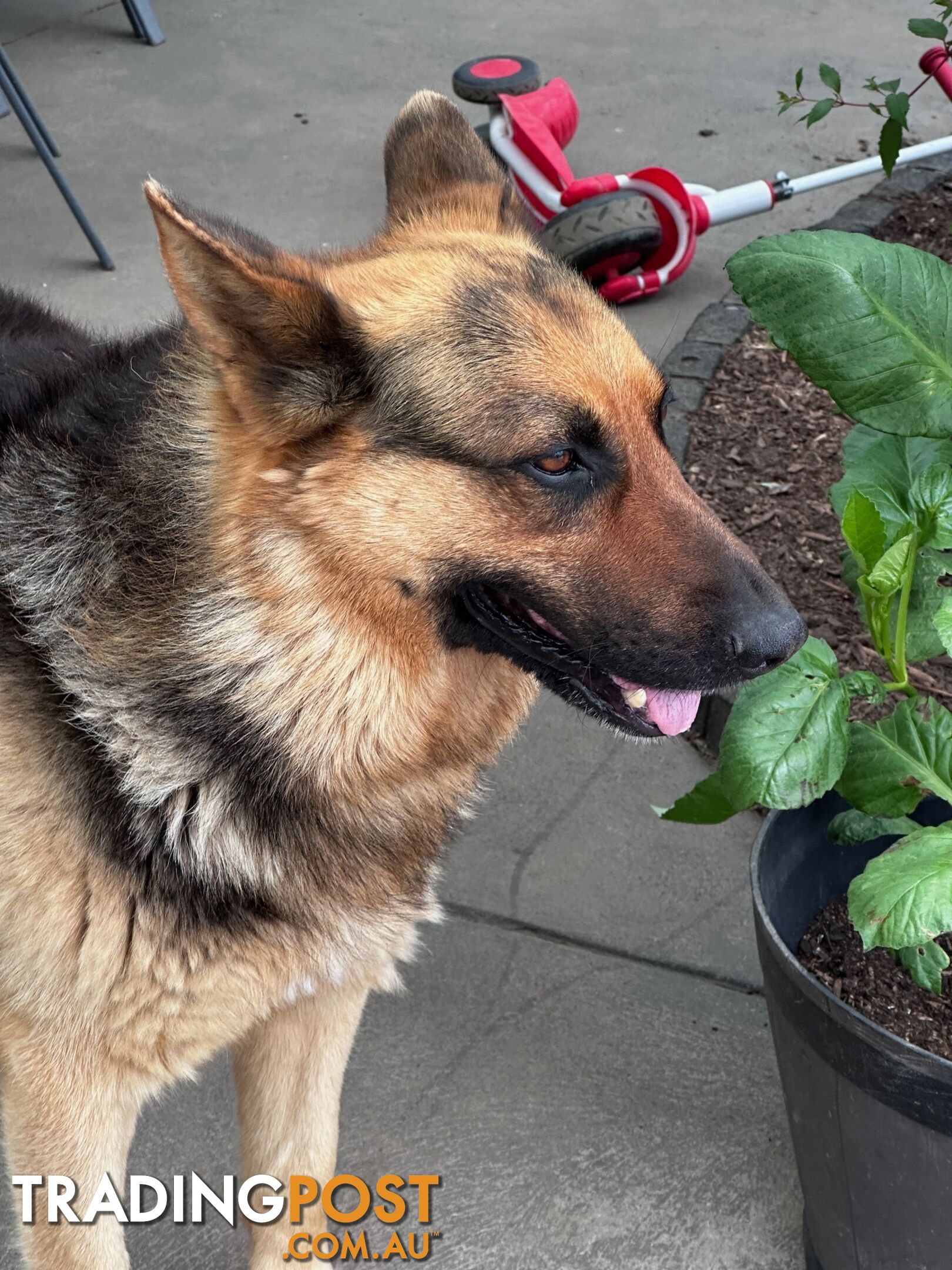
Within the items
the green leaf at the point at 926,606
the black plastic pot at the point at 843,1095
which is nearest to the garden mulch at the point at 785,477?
the black plastic pot at the point at 843,1095

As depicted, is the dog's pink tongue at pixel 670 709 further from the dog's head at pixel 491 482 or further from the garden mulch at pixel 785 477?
the garden mulch at pixel 785 477

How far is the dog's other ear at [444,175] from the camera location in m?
2.39

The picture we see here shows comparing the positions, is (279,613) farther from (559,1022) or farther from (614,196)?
(614,196)

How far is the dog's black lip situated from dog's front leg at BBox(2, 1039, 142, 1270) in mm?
997

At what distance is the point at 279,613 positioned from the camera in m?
2.00

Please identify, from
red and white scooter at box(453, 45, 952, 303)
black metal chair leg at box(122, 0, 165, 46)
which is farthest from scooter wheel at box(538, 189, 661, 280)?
black metal chair leg at box(122, 0, 165, 46)

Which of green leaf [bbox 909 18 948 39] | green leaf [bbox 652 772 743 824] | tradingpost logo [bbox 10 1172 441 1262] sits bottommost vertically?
tradingpost logo [bbox 10 1172 441 1262]

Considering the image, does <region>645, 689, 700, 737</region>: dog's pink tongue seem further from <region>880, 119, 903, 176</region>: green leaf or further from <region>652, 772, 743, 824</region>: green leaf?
<region>880, 119, 903, 176</region>: green leaf

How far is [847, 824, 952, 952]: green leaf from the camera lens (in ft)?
5.77

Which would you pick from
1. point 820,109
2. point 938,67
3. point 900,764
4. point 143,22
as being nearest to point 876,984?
point 900,764

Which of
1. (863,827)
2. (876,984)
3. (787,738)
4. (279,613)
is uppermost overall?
(279,613)

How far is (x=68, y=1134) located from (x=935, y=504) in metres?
1.82

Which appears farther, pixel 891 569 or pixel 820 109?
pixel 820 109

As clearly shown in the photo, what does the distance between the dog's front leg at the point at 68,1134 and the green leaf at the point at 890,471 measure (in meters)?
1.64
